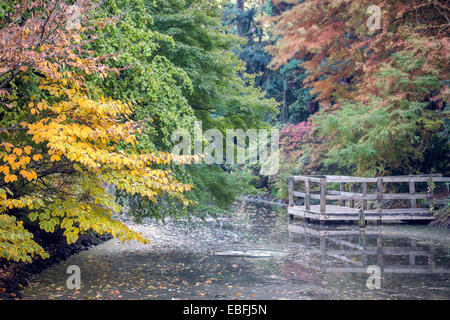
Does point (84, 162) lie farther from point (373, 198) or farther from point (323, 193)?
point (373, 198)

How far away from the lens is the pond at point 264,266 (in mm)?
8516

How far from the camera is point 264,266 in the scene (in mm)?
10602

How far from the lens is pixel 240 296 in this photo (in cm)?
821

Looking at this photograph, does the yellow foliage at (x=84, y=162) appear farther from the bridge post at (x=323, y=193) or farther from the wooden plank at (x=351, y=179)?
the wooden plank at (x=351, y=179)

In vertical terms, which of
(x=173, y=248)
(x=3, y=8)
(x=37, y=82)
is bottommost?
(x=173, y=248)

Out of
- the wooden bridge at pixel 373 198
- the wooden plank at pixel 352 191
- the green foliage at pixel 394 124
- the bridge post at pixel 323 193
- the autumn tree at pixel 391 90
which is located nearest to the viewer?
the bridge post at pixel 323 193

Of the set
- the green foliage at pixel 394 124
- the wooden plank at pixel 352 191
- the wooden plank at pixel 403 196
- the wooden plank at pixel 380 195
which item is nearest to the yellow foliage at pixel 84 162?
the wooden plank at pixel 380 195

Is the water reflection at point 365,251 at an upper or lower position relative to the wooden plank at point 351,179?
lower

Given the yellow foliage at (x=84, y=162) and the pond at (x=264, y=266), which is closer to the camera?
the yellow foliage at (x=84, y=162)

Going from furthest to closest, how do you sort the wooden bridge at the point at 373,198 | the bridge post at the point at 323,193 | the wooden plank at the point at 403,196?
the wooden plank at the point at 403,196 < the wooden bridge at the point at 373,198 < the bridge post at the point at 323,193

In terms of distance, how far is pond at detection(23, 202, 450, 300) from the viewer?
8.52 metres

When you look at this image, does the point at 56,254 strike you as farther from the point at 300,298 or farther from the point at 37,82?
the point at 300,298
